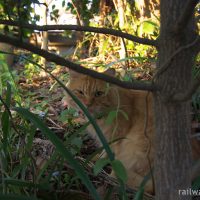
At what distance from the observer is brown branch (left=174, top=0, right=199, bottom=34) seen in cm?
97

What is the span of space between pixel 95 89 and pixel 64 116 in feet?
1.12

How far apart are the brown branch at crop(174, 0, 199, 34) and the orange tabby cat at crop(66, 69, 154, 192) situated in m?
0.65

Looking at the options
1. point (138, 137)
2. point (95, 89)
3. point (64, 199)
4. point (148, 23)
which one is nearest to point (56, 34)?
point (148, 23)

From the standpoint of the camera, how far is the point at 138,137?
6.97 ft

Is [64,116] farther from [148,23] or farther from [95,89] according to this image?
[148,23]

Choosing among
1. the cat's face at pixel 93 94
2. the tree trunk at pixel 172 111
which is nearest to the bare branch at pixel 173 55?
the tree trunk at pixel 172 111

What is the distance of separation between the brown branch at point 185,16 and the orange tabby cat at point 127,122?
647mm

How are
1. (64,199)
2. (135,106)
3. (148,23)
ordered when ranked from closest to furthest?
(64,199)
(135,106)
(148,23)

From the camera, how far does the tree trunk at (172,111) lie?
1127 mm

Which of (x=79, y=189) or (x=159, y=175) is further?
(x=79, y=189)

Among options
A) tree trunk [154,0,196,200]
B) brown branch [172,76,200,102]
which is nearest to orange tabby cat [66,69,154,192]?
tree trunk [154,0,196,200]

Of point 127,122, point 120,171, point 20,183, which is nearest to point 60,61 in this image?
point 120,171

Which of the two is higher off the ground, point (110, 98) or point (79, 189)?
point (110, 98)

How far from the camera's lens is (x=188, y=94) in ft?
3.30
